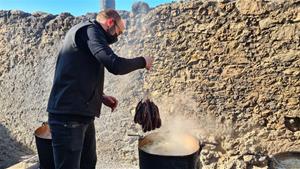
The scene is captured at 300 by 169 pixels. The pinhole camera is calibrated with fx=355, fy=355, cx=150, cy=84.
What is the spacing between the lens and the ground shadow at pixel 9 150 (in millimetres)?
6406

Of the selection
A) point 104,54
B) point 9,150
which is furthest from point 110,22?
point 9,150

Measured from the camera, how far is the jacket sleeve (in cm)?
229

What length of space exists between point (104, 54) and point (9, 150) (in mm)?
5099

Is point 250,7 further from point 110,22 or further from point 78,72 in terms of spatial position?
point 78,72

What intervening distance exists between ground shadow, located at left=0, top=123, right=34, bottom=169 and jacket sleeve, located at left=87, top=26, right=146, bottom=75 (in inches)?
186

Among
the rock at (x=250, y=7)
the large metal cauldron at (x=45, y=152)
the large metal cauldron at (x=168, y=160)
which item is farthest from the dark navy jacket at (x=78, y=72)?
the rock at (x=250, y=7)

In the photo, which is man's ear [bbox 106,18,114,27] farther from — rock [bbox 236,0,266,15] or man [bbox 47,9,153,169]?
rock [bbox 236,0,266,15]

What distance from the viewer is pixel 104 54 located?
7.50 feet

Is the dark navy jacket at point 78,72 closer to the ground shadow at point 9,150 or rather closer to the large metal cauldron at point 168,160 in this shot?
the large metal cauldron at point 168,160

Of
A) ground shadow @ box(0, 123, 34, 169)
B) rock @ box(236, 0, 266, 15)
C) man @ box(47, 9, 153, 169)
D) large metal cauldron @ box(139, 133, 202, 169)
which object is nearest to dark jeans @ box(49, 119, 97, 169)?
man @ box(47, 9, 153, 169)

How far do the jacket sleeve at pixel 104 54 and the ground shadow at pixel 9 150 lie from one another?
15.5ft

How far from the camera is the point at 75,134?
245cm

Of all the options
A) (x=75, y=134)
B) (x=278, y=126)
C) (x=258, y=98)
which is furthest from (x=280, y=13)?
(x=75, y=134)

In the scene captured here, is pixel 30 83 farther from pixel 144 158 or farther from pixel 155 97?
pixel 144 158
